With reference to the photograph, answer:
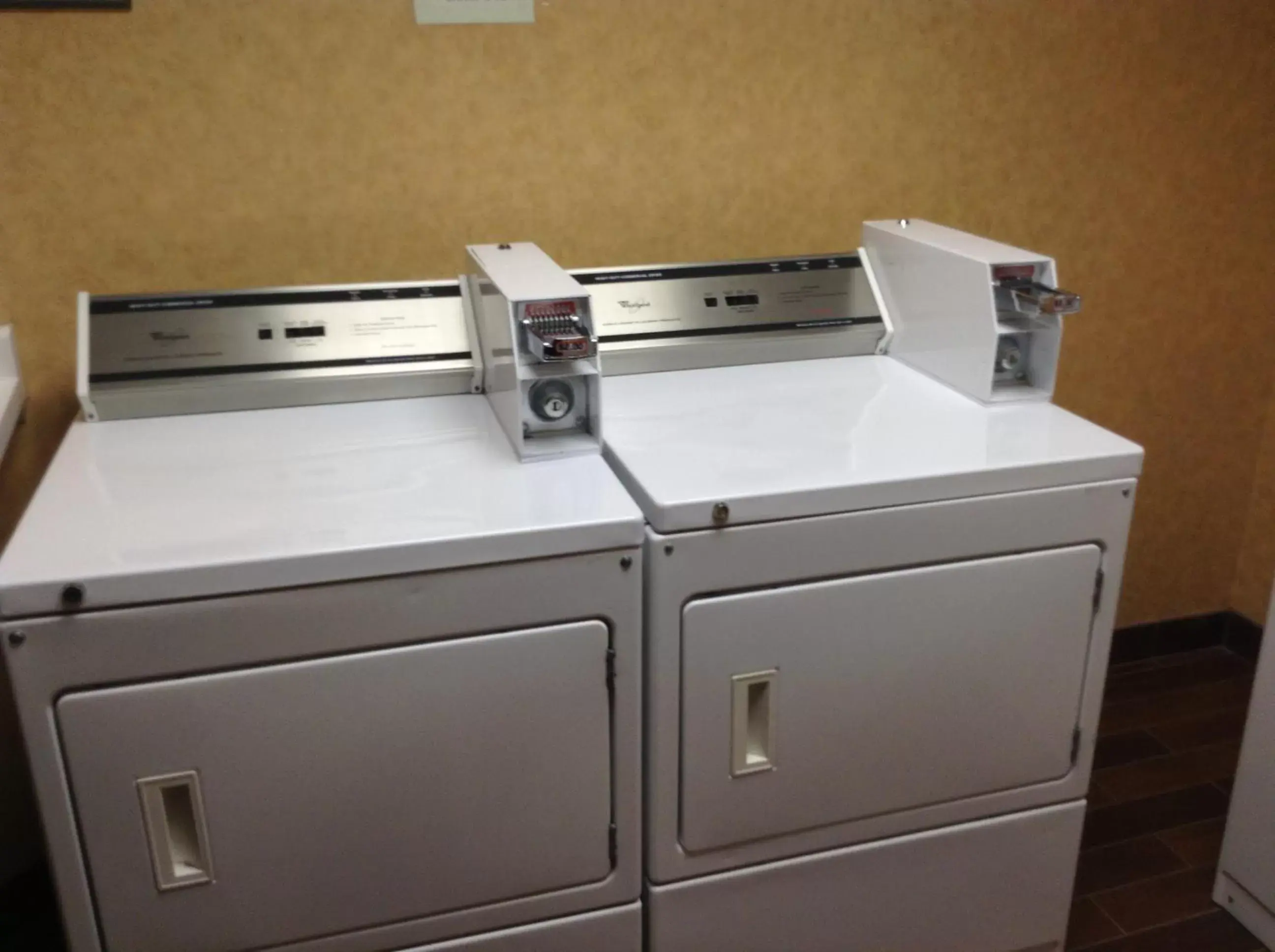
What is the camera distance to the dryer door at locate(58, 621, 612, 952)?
51.4 inches

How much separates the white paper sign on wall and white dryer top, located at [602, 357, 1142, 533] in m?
0.65

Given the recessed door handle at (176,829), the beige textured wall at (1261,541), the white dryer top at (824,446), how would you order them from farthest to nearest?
1. the beige textured wall at (1261,541)
2. the white dryer top at (824,446)
3. the recessed door handle at (176,829)

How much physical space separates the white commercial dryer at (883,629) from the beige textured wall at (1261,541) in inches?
52.2

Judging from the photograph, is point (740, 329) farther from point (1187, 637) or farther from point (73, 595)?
point (1187, 637)

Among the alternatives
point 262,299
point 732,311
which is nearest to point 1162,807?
point 732,311

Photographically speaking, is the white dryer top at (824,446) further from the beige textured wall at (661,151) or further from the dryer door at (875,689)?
the beige textured wall at (661,151)

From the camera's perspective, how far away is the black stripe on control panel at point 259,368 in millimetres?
1747

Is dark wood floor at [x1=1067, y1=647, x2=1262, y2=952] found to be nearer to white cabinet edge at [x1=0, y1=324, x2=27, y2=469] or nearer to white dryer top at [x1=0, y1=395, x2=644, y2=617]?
white dryer top at [x1=0, y1=395, x2=644, y2=617]

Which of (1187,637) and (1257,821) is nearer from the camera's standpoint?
(1257,821)

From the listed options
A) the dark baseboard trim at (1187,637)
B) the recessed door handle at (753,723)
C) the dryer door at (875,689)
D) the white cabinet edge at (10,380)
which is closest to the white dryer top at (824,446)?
the dryer door at (875,689)

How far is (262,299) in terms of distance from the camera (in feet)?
6.04

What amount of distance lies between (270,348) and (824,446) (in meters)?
0.91

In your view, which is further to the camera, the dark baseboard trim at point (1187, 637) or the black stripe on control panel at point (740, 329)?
the dark baseboard trim at point (1187, 637)

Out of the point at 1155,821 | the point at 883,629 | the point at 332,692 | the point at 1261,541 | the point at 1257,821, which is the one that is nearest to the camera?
the point at 332,692
